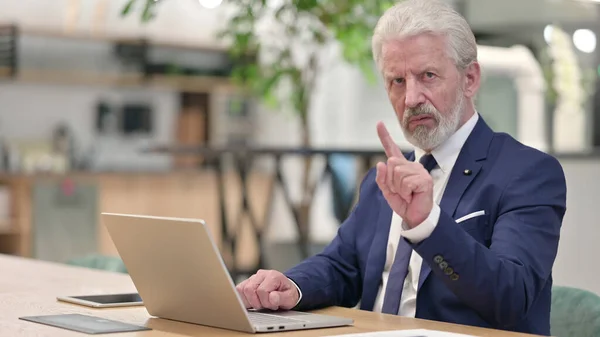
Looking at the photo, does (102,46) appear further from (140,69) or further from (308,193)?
(308,193)

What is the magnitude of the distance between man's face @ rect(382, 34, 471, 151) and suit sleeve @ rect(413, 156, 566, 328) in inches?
8.0

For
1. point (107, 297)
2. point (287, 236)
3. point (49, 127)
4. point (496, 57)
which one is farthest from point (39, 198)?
point (107, 297)

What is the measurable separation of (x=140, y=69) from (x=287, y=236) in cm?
194

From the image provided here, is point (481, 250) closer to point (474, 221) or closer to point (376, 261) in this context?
point (474, 221)

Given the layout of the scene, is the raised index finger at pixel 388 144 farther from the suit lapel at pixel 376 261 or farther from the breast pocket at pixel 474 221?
the suit lapel at pixel 376 261

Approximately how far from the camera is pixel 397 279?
2086 mm

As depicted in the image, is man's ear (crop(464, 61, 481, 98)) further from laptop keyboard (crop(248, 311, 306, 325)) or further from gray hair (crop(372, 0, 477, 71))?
laptop keyboard (crop(248, 311, 306, 325))

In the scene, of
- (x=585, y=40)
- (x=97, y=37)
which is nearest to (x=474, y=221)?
(x=585, y=40)

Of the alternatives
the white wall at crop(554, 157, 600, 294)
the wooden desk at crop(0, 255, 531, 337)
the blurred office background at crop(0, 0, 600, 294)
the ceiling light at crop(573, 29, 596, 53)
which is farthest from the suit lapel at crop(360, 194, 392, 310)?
the blurred office background at crop(0, 0, 600, 294)

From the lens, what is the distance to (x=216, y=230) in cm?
847

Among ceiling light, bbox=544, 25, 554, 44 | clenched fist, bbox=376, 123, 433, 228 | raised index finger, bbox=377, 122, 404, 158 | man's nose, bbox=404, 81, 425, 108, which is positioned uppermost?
ceiling light, bbox=544, 25, 554, 44

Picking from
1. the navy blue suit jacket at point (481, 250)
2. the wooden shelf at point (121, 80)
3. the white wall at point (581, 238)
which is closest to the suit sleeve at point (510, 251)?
the navy blue suit jacket at point (481, 250)

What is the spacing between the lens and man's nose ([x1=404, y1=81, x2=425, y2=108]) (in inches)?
81.1

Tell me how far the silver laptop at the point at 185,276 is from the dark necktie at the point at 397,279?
0.78ft
